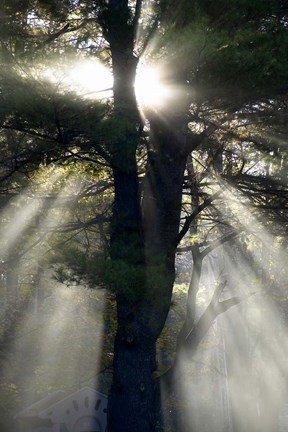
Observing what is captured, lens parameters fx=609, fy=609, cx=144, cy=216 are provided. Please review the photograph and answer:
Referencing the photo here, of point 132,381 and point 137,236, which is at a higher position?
point 137,236

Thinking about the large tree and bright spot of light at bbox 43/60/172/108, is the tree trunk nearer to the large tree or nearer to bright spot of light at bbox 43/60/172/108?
the large tree

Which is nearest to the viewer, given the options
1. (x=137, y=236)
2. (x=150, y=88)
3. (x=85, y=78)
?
(x=85, y=78)

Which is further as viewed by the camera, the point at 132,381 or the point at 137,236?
the point at 132,381

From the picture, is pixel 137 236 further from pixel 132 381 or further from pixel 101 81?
pixel 101 81

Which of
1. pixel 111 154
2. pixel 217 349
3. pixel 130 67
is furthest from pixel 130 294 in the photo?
pixel 217 349

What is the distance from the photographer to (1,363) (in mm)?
19250

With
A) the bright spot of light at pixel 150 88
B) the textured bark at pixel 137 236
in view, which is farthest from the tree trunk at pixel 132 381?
the bright spot of light at pixel 150 88

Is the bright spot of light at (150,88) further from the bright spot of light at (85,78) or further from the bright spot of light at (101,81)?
the bright spot of light at (85,78)

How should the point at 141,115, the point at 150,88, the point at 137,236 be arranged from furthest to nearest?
the point at 141,115, the point at 137,236, the point at 150,88

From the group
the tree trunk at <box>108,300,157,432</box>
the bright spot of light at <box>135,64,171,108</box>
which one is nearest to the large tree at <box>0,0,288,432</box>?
the tree trunk at <box>108,300,157,432</box>

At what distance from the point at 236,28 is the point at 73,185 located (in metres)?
4.77

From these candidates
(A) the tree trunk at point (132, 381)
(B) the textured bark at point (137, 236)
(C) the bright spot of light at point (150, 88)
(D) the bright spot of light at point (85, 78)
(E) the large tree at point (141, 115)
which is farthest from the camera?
(A) the tree trunk at point (132, 381)

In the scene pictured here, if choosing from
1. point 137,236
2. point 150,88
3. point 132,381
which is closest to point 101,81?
point 150,88

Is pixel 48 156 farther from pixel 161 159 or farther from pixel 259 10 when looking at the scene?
pixel 259 10
